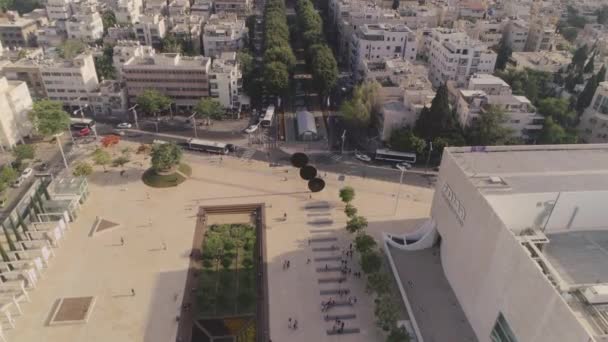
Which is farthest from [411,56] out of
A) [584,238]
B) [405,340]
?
[405,340]

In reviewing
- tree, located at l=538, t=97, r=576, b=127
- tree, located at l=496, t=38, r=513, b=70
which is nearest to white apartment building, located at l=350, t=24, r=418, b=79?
tree, located at l=496, t=38, r=513, b=70

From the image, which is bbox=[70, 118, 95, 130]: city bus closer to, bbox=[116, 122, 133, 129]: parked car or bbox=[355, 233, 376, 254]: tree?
bbox=[116, 122, 133, 129]: parked car

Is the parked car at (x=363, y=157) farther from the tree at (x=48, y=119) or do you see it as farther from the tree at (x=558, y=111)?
the tree at (x=48, y=119)

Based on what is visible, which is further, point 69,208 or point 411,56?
point 411,56

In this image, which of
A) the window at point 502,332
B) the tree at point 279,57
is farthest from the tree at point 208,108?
the window at point 502,332

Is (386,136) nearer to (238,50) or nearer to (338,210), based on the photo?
(338,210)

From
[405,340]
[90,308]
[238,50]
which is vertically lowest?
Answer: [90,308]
